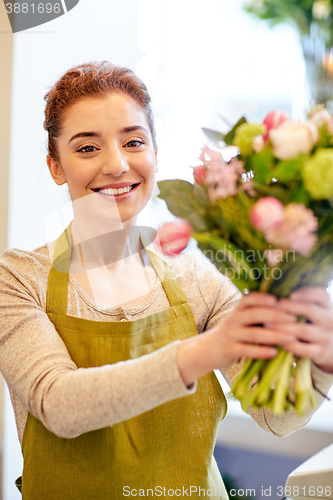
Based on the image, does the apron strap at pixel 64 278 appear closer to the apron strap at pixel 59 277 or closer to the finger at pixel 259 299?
the apron strap at pixel 59 277

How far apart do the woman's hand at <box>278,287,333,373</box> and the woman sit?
105 millimetres

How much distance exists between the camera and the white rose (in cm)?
55

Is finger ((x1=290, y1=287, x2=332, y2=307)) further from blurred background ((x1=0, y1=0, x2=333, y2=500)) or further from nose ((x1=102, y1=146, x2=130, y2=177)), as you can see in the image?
blurred background ((x1=0, y1=0, x2=333, y2=500))

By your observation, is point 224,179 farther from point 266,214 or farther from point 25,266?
point 25,266

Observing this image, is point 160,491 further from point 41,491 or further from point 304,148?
point 304,148

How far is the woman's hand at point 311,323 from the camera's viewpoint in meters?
0.64

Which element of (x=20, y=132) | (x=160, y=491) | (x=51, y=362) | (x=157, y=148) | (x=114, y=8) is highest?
(x=114, y=8)

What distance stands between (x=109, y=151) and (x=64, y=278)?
→ 0.99ft

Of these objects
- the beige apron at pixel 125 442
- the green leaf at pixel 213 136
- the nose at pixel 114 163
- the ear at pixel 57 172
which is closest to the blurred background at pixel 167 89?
the ear at pixel 57 172

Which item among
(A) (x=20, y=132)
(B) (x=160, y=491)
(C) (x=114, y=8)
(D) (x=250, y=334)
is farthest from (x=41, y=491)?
(C) (x=114, y=8)

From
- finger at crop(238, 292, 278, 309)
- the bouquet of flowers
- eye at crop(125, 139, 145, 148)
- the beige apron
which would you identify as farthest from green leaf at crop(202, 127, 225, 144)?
the beige apron

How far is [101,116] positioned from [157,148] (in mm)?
232

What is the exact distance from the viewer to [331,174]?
534 mm

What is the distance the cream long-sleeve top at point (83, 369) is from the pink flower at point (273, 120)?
1.12ft
